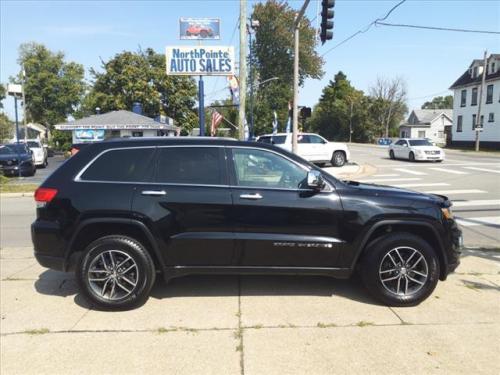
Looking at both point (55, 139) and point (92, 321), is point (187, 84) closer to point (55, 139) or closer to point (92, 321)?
point (55, 139)

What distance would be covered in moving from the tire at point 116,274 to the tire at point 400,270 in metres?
2.24

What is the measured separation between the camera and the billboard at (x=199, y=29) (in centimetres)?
1770

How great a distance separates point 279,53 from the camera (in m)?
74.2

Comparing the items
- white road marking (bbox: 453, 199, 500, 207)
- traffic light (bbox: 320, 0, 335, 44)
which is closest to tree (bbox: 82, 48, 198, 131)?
traffic light (bbox: 320, 0, 335, 44)

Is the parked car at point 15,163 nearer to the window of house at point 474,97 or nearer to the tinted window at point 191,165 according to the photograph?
the tinted window at point 191,165

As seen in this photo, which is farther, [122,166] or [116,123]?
[116,123]

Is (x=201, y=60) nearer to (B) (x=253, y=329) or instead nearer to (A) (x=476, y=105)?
(B) (x=253, y=329)

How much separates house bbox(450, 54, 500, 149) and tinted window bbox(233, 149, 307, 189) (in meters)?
42.6

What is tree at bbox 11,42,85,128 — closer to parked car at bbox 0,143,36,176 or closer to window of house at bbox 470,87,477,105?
parked car at bbox 0,143,36,176

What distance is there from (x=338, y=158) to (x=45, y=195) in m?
20.5

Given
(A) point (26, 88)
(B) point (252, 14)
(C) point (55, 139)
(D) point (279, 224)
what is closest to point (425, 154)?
(D) point (279, 224)

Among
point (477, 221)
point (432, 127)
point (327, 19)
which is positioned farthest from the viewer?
point (432, 127)

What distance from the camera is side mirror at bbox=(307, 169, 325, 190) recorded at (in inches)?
171

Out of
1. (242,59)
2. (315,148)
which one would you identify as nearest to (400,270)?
(242,59)
